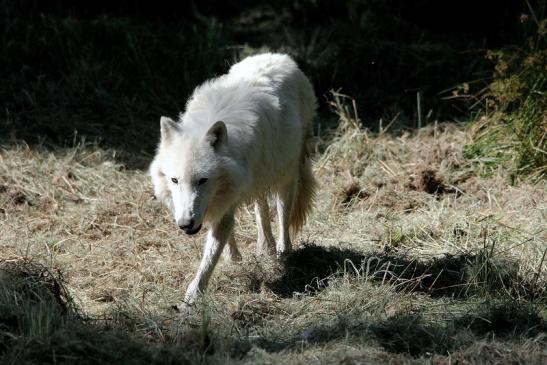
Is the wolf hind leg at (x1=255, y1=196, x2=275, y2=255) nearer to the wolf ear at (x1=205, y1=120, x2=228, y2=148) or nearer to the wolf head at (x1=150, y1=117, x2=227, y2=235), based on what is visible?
the wolf head at (x1=150, y1=117, x2=227, y2=235)

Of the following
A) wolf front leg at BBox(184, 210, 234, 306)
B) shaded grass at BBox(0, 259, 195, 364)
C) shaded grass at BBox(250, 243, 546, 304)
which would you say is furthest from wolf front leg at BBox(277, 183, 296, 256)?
shaded grass at BBox(0, 259, 195, 364)

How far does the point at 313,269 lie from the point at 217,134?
1.28 meters

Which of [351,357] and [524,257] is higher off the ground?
[351,357]

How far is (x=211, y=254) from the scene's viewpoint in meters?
5.48

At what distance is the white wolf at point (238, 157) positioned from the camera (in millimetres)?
5156

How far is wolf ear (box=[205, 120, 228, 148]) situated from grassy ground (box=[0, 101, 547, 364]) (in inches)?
38.4

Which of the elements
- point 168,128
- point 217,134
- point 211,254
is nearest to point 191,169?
point 217,134

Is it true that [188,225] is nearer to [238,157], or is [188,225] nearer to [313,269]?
[238,157]

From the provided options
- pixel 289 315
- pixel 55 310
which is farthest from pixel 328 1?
pixel 55 310

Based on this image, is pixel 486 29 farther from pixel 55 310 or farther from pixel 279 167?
pixel 55 310

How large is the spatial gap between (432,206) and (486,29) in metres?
4.27

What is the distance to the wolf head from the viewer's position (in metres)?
5.04

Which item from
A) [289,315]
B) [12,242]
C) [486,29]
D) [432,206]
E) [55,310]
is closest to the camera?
[55,310]

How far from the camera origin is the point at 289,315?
200 inches
